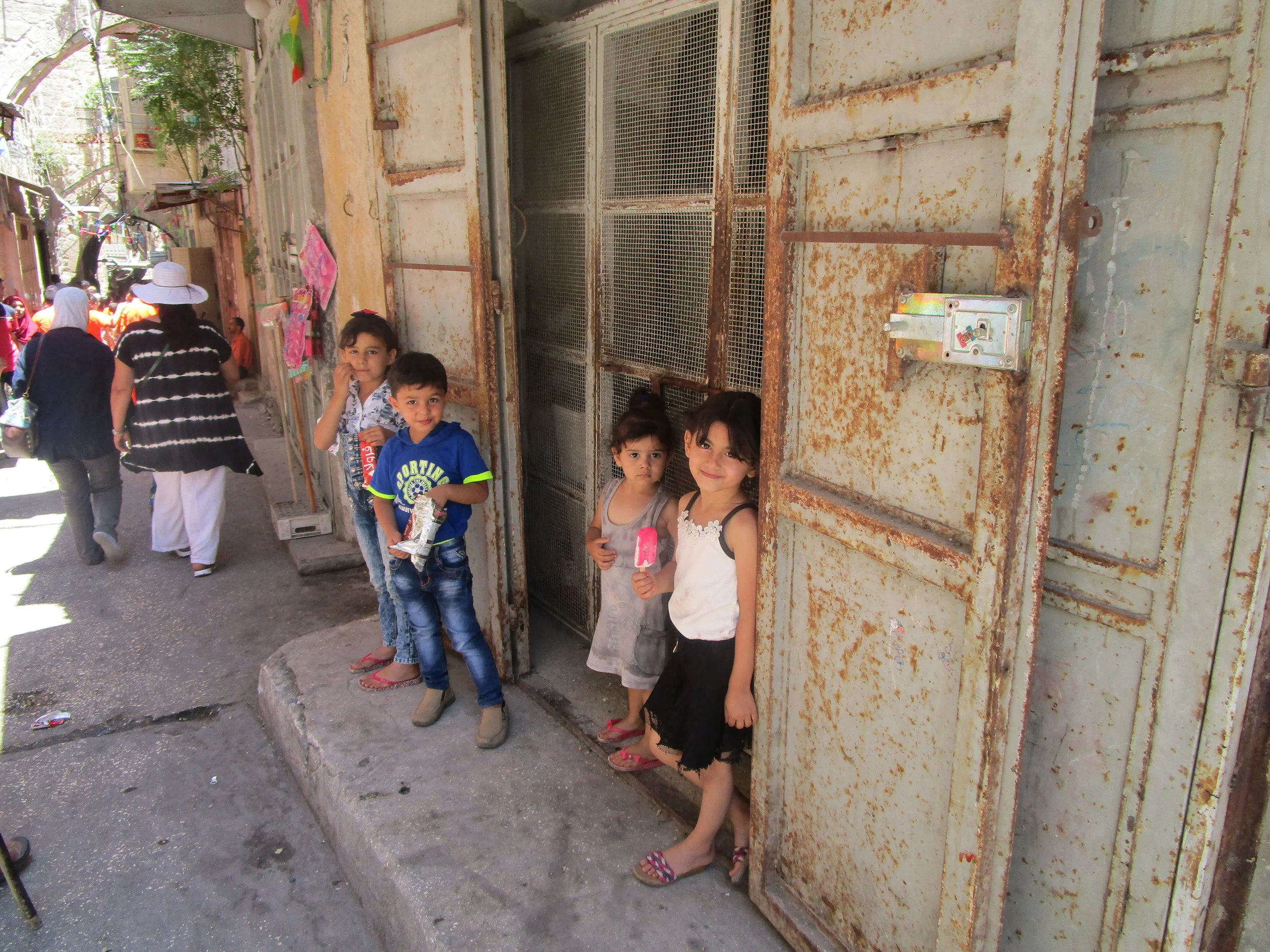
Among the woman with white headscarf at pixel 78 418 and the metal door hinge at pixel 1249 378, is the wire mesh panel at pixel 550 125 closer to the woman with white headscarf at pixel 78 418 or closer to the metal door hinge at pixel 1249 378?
the metal door hinge at pixel 1249 378

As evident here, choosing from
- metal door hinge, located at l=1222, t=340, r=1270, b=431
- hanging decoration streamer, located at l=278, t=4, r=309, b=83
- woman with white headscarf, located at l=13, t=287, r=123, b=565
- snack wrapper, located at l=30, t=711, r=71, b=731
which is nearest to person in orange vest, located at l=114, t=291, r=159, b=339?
woman with white headscarf, located at l=13, t=287, r=123, b=565

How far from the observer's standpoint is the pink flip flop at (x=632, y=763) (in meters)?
2.85

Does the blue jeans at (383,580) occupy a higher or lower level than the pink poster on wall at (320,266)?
lower

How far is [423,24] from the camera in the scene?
3.18 meters

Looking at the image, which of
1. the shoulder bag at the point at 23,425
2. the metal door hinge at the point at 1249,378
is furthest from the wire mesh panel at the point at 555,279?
the shoulder bag at the point at 23,425

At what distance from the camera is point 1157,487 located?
1.39 metres

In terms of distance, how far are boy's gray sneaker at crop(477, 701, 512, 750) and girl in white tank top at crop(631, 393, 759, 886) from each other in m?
0.77

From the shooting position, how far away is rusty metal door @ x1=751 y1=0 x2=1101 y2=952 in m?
1.35

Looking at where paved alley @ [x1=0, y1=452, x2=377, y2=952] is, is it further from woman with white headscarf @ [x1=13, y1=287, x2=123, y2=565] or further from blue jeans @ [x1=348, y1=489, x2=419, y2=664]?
blue jeans @ [x1=348, y1=489, x2=419, y2=664]

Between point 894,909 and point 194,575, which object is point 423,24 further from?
point 194,575

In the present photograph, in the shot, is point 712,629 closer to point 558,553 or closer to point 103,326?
point 558,553

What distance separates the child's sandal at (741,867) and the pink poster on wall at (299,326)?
3.83 m

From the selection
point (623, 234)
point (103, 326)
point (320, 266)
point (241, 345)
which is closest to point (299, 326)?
point (320, 266)

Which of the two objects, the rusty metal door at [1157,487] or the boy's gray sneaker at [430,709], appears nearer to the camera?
the rusty metal door at [1157,487]
